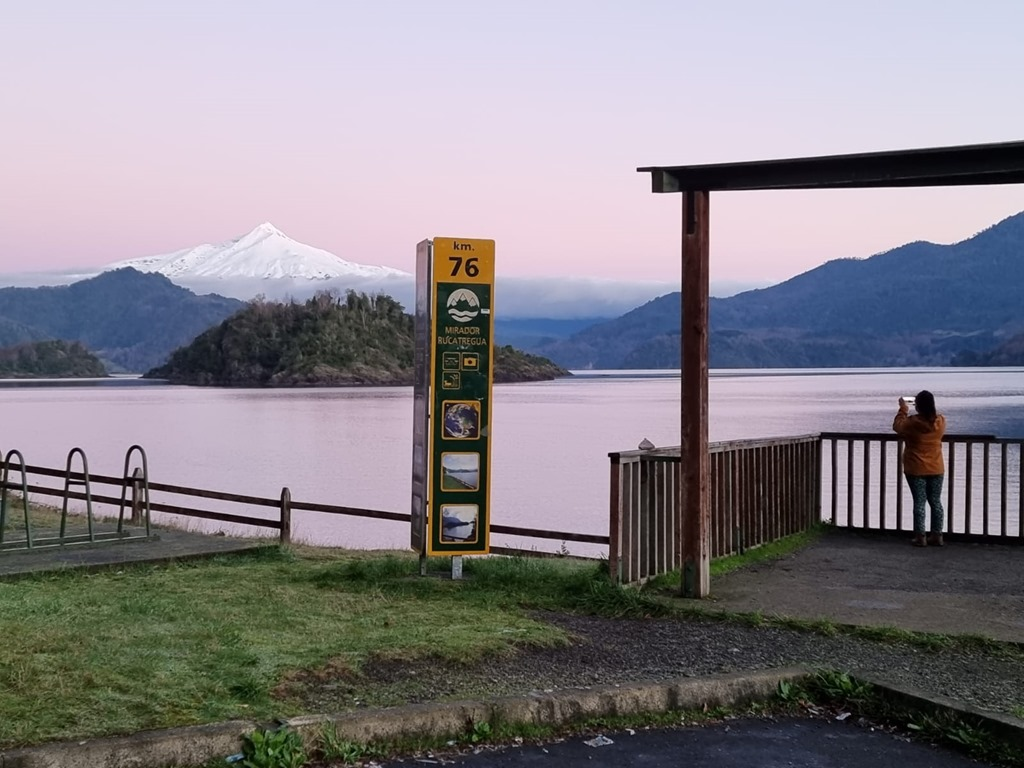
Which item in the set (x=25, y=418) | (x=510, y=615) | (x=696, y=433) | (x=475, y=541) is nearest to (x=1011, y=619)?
(x=696, y=433)

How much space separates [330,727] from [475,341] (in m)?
4.96

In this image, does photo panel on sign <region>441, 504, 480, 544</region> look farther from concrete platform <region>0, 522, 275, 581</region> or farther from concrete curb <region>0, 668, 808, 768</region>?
concrete curb <region>0, 668, 808, 768</region>

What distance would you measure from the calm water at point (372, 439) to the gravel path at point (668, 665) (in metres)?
15.4

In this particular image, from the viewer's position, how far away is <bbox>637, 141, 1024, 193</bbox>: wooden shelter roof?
8.06m

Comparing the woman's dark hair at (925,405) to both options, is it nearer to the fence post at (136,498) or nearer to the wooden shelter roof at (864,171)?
the wooden shelter roof at (864,171)

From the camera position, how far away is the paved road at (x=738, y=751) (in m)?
5.18

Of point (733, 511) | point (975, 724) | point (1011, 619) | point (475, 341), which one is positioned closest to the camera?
point (975, 724)

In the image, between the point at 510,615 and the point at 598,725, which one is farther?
the point at 510,615

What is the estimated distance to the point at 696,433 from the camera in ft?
28.9

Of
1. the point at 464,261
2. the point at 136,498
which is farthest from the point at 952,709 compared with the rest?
the point at 136,498

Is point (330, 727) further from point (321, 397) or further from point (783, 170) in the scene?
point (321, 397)

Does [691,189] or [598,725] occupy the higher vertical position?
[691,189]

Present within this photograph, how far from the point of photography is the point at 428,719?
214 inches

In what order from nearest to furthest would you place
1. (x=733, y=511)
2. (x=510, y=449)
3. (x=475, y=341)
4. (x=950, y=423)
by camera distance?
(x=475, y=341) → (x=733, y=511) → (x=510, y=449) → (x=950, y=423)
